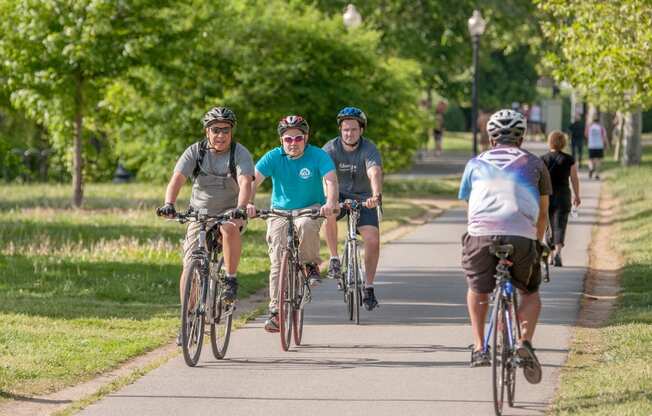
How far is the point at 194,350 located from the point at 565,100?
71482 mm

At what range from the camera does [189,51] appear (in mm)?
28656

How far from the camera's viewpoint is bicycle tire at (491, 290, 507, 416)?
28.9 ft

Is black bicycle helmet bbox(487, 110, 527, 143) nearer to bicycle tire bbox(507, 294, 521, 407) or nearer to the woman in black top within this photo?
bicycle tire bbox(507, 294, 521, 407)

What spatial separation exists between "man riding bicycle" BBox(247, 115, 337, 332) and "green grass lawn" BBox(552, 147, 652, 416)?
2191 mm

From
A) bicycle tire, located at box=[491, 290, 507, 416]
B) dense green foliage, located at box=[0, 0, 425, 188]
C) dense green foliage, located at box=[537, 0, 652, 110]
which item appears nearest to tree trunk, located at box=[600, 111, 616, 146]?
dense green foliage, located at box=[0, 0, 425, 188]

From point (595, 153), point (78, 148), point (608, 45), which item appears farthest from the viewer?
point (595, 153)

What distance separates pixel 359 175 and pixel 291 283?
83.7 inches

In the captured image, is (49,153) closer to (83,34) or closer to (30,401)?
(83,34)

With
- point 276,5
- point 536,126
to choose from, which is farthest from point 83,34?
point 536,126

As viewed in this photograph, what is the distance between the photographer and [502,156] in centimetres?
929

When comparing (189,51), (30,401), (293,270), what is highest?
(189,51)

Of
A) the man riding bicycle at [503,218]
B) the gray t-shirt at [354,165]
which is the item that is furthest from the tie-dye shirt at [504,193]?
the gray t-shirt at [354,165]

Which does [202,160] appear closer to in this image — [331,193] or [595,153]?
[331,193]

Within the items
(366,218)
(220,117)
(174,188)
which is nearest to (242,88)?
(366,218)
